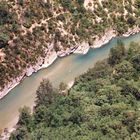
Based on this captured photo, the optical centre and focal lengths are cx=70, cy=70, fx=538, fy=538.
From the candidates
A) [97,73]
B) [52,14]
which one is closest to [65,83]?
[97,73]

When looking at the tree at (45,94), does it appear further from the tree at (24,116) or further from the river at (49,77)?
the river at (49,77)

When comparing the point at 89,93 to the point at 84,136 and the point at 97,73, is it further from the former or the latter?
the point at 84,136

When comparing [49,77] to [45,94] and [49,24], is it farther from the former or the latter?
[49,24]

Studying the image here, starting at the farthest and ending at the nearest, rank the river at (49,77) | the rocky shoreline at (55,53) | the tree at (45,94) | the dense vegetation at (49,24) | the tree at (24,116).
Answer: the dense vegetation at (49,24) < the rocky shoreline at (55,53) < the river at (49,77) < the tree at (45,94) < the tree at (24,116)

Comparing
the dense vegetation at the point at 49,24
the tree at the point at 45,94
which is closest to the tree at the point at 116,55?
the dense vegetation at the point at 49,24

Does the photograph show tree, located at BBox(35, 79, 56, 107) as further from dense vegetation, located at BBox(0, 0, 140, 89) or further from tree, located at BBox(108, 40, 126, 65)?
tree, located at BBox(108, 40, 126, 65)

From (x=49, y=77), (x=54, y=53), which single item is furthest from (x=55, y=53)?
(x=49, y=77)
